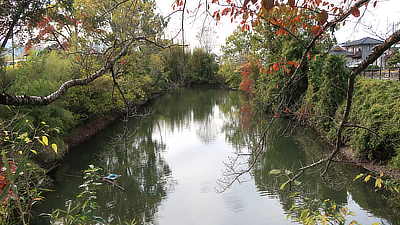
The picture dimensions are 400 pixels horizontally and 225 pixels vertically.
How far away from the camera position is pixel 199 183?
7.44m

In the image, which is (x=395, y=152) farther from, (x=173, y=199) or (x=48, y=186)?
(x=48, y=186)

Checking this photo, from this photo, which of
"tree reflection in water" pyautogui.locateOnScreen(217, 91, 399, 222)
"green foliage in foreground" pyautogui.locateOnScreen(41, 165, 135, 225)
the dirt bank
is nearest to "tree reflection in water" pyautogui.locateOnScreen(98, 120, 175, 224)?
"green foliage in foreground" pyautogui.locateOnScreen(41, 165, 135, 225)

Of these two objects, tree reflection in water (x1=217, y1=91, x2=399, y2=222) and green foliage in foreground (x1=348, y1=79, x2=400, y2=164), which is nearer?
tree reflection in water (x1=217, y1=91, x2=399, y2=222)

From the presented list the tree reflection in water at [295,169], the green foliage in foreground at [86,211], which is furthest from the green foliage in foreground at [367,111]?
the green foliage in foreground at [86,211]

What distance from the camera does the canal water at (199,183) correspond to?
5.77m

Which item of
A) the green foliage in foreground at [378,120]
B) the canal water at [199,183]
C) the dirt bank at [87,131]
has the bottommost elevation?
the canal water at [199,183]

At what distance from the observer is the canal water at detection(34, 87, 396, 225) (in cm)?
577

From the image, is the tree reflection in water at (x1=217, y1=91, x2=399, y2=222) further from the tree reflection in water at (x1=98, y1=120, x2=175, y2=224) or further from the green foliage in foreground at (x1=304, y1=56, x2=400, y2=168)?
the tree reflection in water at (x1=98, y1=120, x2=175, y2=224)

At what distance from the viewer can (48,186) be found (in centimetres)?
704

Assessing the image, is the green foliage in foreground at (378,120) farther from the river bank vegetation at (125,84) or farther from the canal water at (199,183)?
the canal water at (199,183)

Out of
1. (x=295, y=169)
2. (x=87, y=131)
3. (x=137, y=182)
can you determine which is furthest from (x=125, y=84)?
(x=295, y=169)

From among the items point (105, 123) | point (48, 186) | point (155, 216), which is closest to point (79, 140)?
point (105, 123)

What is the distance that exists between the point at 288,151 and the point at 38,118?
26.0 ft

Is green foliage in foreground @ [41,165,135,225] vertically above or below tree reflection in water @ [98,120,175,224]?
above
